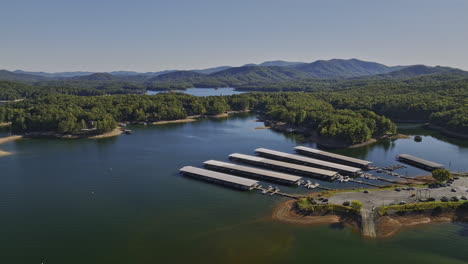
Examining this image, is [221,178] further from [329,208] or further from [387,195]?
[387,195]

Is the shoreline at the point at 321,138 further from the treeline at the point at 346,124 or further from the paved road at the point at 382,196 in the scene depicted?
the paved road at the point at 382,196

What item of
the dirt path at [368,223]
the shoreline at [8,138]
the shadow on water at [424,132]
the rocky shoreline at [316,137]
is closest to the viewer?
the dirt path at [368,223]

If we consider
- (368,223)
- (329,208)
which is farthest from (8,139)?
(368,223)

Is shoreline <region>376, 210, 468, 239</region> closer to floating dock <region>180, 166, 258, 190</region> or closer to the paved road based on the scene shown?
the paved road

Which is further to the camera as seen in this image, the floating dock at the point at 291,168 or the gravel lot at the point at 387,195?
the floating dock at the point at 291,168

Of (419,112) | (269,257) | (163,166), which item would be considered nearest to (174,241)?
(269,257)

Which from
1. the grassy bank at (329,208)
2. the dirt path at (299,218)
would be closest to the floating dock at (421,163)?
the grassy bank at (329,208)
